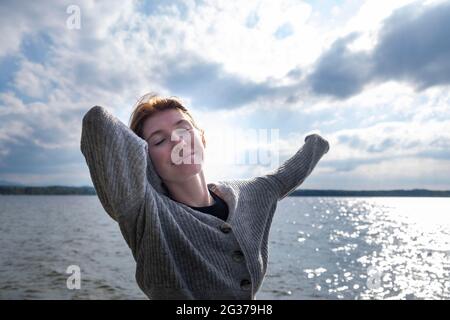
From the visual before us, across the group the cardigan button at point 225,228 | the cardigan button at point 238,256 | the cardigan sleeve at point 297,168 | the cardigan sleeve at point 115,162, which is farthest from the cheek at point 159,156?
the cardigan sleeve at point 297,168

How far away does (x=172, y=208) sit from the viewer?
211cm

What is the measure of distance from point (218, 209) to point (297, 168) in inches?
32.4

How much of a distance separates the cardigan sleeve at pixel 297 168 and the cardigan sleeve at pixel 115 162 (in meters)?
1.18

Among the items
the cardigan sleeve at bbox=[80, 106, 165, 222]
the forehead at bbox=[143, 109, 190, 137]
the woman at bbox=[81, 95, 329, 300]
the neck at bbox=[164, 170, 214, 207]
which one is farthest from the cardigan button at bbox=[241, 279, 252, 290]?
the forehead at bbox=[143, 109, 190, 137]

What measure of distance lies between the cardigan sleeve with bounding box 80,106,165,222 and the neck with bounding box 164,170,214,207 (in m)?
0.37

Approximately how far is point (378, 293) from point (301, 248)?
44.2 ft

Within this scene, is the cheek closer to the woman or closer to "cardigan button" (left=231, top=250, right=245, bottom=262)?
the woman

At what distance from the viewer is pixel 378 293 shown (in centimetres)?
1858

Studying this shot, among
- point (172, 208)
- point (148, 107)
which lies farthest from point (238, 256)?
point (148, 107)

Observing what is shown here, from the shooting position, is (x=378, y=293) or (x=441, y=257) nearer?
(x=378, y=293)

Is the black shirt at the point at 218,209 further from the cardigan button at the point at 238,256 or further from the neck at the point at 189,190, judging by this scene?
the cardigan button at the point at 238,256
